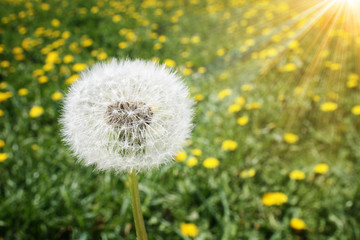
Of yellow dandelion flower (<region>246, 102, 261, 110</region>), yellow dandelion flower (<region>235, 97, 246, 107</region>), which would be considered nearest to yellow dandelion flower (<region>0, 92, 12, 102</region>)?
yellow dandelion flower (<region>235, 97, 246, 107</region>)

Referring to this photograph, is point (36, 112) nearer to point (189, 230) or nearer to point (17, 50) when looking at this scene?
point (17, 50)

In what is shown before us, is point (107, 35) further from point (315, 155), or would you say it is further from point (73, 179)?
point (315, 155)

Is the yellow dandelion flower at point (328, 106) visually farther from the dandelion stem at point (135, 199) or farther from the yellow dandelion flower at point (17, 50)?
the yellow dandelion flower at point (17, 50)

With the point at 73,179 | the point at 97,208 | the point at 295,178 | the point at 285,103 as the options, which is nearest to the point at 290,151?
the point at 295,178

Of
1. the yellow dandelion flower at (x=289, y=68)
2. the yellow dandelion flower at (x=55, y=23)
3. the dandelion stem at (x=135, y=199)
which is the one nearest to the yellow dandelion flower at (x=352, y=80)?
the yellow dandelion flower at (x=289, y=68)

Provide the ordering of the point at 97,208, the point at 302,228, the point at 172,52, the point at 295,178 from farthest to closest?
1. the point at 172,52
2. the point at 295,178
3. the point at 97,208
4. the point at 302,228
